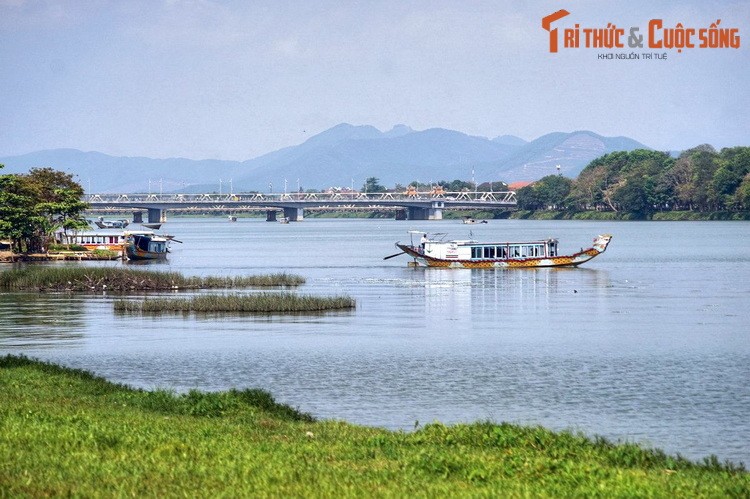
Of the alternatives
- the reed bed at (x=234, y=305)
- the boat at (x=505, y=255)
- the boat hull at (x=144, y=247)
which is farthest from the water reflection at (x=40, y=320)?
the boat hull at (x=144, y=247)

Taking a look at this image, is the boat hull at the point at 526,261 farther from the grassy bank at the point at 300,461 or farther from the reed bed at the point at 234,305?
the grassy bank at the point at 300,461

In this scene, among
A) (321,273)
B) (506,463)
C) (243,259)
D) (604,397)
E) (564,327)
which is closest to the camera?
(506,463)

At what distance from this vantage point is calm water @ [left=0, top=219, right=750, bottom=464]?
93.4 ft

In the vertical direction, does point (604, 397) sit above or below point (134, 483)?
below

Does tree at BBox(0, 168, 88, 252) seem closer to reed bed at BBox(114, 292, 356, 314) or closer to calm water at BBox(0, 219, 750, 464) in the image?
calm water at BBox(0, 219, 750, 464)

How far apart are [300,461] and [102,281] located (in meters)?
55.6

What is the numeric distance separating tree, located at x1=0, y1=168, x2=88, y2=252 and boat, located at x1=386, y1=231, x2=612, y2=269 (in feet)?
113

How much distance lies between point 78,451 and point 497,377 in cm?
1997

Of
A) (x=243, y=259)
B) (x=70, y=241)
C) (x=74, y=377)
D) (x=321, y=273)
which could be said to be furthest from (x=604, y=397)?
(x=70, y=241)

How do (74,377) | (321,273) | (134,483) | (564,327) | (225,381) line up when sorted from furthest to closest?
(321,273)
(564,327)
(225,381)
(74,377)
(134,483)

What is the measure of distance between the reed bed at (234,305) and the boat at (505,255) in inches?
1623

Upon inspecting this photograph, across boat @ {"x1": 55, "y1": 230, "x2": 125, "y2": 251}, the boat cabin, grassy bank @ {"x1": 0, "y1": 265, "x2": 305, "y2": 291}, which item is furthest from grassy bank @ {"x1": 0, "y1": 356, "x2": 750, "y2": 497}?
boat @ {"x1": 55, "y1": 230, "x2": 125, "y2": 251}

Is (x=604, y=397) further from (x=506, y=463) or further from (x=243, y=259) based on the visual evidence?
(x=243, y=259)

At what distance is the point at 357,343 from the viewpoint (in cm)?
4388
